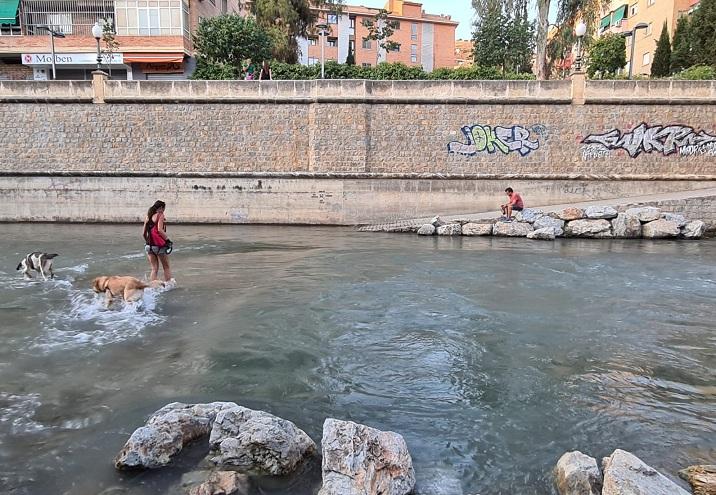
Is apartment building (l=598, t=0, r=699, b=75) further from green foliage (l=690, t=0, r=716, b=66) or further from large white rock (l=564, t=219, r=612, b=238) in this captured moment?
large white rock (l=564, t=219, r=612, b=238)

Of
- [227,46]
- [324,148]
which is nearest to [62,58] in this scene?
[227,46]

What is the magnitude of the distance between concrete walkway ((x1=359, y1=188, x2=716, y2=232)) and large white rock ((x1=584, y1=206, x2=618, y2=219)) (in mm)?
1062

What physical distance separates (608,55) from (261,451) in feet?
114

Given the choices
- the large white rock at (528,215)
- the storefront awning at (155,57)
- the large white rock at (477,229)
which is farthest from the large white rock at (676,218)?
the storefront awning at (155,57)

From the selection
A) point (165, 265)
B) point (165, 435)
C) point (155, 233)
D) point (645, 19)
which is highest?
point (645, 19)

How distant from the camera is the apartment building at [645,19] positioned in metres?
35.4

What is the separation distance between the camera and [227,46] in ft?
80.2

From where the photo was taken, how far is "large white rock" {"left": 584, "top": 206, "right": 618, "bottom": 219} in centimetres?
1634

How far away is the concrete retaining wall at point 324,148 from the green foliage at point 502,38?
38.7 feet

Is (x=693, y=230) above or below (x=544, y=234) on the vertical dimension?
above

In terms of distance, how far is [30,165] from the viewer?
19125 mm

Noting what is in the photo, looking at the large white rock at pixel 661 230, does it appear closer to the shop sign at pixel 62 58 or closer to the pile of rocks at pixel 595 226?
the pile of rocks at pixel 595 226

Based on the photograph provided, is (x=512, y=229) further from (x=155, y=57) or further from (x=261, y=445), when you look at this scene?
(x=155, y=57)

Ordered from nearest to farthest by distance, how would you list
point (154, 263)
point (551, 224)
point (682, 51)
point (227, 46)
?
point (154, 263) < point (551, 224) < point (227, 46) < point (682, 51)
